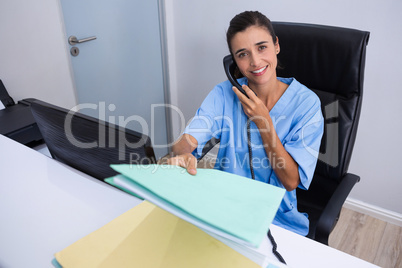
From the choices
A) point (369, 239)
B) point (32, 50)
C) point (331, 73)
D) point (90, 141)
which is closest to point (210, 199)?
point (90, 141)

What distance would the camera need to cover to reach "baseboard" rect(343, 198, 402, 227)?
6.25 ft

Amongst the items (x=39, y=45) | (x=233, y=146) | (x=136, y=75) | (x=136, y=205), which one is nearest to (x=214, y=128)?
(x=233, y=146)

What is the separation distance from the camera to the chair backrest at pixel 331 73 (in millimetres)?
1068

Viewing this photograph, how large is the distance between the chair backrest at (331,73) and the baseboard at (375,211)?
3.17ft

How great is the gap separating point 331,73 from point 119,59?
1.32m

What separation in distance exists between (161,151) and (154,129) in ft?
0.72

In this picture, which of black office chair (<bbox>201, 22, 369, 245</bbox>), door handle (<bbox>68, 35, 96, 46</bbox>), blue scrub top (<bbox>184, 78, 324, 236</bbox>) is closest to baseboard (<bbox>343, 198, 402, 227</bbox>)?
black office chair (<bbox>201, 22, 369, 245</bbox>)

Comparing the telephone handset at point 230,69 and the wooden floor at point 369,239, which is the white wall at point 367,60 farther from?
the telephone handset at point 230,69

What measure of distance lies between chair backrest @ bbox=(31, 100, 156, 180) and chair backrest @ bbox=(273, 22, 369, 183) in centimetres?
76

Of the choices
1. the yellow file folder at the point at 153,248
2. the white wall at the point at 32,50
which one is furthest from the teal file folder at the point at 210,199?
the white wall at the point at 32,50

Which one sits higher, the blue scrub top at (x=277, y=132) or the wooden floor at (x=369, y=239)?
the blue scrub top at (x=277, y=132)

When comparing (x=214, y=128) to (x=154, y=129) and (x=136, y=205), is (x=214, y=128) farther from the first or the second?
(x=154, y=129)

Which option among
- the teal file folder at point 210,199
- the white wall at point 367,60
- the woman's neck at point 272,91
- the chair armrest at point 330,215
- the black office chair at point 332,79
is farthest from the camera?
the white wall at point 367,60

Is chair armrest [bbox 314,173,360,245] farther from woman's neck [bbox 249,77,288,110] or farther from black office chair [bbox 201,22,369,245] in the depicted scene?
woman's neck [bbox 249,77,288,110]
